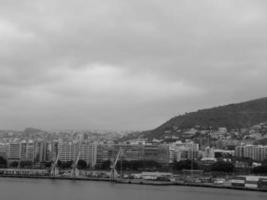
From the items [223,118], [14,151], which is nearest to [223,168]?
[14,151]

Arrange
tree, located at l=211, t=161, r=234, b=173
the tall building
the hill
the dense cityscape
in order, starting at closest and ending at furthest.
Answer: tree, located at l=211, t=161, r=234, b=173 → the dense cityscape → the tall building → the hill

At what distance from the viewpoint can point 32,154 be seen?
10906 centimetres

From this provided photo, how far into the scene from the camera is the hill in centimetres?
12962

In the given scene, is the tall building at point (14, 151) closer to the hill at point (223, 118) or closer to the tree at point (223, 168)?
the hill at point (223, 118)

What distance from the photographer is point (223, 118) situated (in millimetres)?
133000

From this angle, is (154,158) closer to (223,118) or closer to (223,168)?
(223,168)

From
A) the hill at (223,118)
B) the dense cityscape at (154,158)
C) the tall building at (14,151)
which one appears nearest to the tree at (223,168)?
the dense cityscape at (154,158)

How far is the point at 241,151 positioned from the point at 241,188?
53.9 m

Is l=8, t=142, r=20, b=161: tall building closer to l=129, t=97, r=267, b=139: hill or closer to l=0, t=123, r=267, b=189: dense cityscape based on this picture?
l=0, t=123, r=267, b=189: dense cityscape

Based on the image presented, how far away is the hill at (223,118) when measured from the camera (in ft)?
425

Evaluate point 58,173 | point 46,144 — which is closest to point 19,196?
point 58,173

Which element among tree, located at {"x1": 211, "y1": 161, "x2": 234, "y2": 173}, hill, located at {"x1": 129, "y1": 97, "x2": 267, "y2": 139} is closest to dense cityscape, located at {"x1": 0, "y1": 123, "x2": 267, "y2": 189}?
tree, located at {"x1": 211, "y1": 161, "x2": 234, "y2": 173}

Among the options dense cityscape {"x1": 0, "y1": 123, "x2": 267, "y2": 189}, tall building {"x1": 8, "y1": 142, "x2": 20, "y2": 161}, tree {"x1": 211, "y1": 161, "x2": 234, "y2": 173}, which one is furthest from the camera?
tall building {"x1": 8, "y1": 142, "x2": 20, "y2": 161}

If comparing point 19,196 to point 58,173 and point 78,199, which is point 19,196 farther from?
point 58,173
